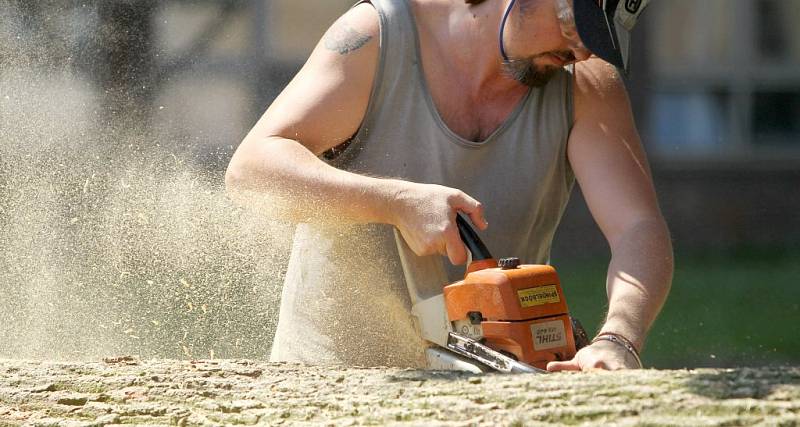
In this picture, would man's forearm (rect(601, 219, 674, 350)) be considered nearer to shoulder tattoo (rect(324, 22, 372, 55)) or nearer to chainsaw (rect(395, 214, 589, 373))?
chainsaw (rect(395, 214, 589, 373))

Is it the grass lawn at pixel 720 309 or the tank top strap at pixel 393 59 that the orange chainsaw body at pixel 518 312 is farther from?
the grass lawn at pixel 720 309

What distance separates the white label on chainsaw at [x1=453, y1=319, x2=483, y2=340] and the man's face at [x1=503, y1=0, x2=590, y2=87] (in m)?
0.77

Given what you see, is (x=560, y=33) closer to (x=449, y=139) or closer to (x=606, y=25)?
(x=606, y=25)

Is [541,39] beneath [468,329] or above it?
above

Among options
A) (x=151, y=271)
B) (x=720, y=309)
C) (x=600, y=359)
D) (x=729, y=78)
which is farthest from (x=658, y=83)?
(x=600, y=359)

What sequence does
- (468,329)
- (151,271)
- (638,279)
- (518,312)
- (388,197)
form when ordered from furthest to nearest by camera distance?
(151,271) < (638,279) < (388,197) < (468,329) < (518,312)

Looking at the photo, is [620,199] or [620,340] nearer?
[620,340]

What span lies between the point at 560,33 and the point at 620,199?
46cm

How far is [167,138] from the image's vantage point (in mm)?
8750

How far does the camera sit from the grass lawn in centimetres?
660

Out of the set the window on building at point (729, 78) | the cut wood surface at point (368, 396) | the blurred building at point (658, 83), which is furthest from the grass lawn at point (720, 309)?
the cut wood surface at point (368, 396)

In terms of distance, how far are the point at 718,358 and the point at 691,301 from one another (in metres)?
1.96

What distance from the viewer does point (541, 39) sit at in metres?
2.74

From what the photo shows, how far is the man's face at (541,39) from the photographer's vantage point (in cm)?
269
